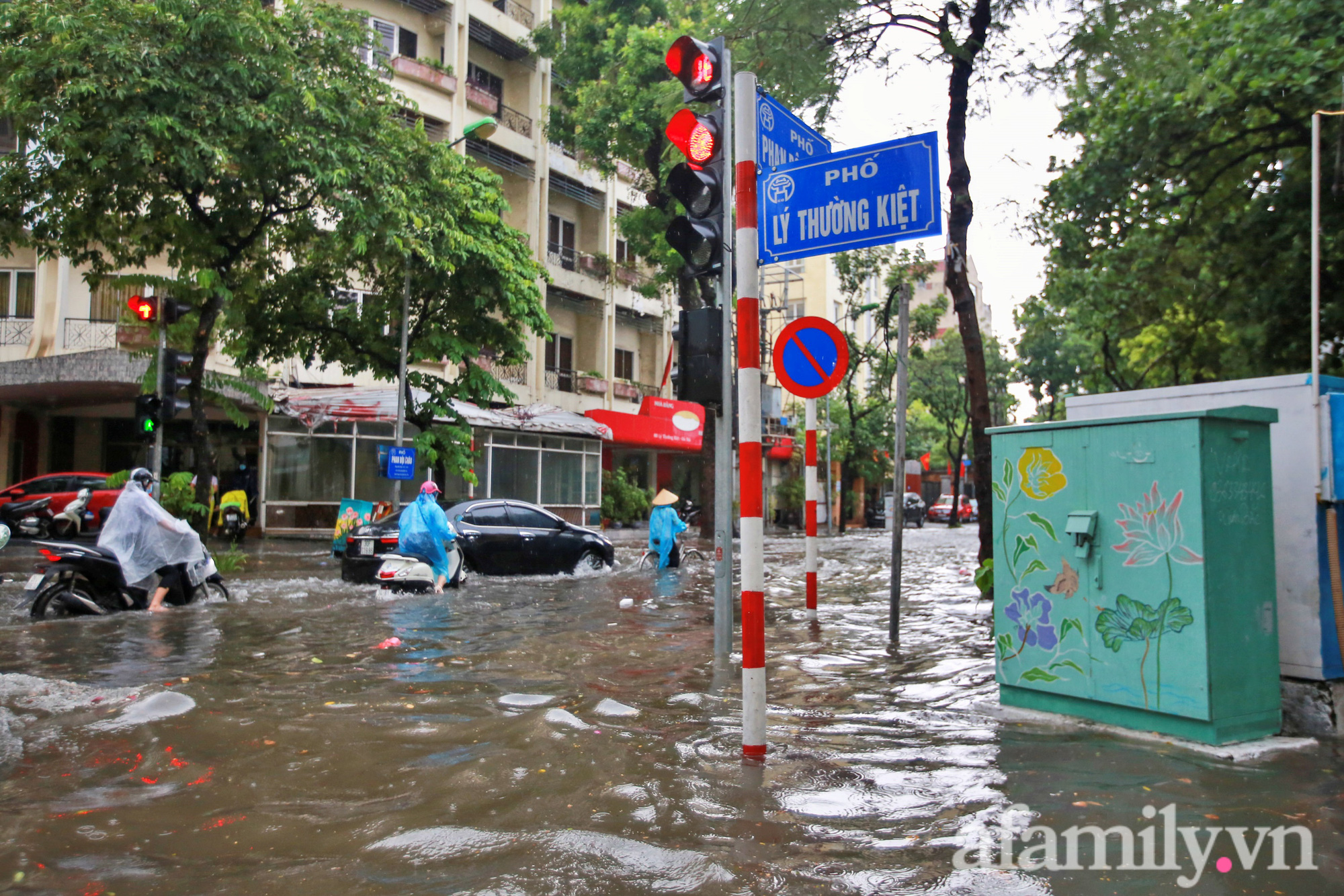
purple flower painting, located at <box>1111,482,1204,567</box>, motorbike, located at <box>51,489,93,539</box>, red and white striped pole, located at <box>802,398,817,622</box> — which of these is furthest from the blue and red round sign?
motorbike, located at <box>51,489,93,539</box>

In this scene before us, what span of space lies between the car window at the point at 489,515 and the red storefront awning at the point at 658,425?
1602cm

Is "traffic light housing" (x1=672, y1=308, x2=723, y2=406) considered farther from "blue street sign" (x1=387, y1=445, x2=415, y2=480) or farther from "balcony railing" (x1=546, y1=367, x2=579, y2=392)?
"balcony railing" (x1=546, y1=367, x2=579, y2=392)

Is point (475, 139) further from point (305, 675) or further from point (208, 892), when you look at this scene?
point (208, 892)

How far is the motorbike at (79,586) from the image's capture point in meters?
9.70

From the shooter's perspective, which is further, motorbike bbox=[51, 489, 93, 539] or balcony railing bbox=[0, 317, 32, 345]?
balcony railing bbox=[0, 317, 32, 345]

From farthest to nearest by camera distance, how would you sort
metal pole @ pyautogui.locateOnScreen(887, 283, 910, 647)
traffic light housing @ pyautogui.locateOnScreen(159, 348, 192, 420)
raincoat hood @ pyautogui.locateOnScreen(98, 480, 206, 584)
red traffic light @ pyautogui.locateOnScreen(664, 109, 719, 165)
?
1. traffic light housing @ pyautogui.locateOnScreen(159, 348, 192, 420)
2. raincoat hood @ pyautogui.locateOnScreen(98, 480, 206, 584)
3. metal pole @ pyautogui.locateOnScreen(887, 283, 910, 647)
4. red traffic light @ pyautogui.locateOnScreen(664, 109, 719, 165)

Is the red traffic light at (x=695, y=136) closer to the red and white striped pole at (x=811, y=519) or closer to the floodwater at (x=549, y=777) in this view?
the floodwater at (x=549, y=777)

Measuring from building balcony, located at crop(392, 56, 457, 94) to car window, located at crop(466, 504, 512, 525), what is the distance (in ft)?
50.5

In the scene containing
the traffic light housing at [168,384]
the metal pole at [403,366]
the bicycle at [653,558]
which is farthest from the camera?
the metal pole at [403,366]

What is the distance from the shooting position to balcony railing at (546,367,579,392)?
31.8 metres

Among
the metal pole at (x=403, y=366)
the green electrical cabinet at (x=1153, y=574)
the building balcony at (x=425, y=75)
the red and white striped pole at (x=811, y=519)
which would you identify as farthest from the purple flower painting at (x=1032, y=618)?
the building balcony at (x=425, y=75)

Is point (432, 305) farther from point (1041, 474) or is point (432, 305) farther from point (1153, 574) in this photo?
point (1153, 574)

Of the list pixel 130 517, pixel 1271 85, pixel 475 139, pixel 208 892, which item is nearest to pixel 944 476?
pixel 475 139

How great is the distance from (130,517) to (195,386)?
240 inches
